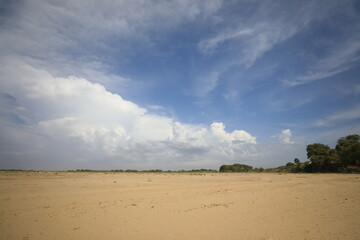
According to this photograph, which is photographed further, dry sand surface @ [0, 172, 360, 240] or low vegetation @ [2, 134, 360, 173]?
low vegetation @ [2, 134, 360, 173]

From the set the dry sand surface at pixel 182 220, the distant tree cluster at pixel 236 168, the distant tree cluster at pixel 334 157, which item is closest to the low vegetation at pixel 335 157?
the distant tree cluster at pixel 334 157

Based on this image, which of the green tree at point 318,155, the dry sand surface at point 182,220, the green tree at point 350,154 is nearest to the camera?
the dry sand surface at point 182,220

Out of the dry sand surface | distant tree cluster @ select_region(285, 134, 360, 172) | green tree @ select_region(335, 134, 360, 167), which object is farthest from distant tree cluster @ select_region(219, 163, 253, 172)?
the dry sand surface

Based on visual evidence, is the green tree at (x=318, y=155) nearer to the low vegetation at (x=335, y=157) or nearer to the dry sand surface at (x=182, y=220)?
the low vegetation at (x=335, y=157)

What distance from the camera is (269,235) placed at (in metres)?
6.36

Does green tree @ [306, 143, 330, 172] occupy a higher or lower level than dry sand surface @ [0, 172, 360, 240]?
higher

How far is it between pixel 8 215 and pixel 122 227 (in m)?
5.88

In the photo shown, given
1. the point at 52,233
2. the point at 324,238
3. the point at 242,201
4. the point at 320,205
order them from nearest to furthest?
the point at 324,238 → the point at 52,233 → the point at 320,205 → the point at 242,201

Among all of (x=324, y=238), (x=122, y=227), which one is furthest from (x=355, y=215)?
(x=122, y=227)

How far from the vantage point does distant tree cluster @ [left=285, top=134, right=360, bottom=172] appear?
1630 inches

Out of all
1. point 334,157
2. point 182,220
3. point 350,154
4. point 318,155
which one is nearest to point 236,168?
point 318,155

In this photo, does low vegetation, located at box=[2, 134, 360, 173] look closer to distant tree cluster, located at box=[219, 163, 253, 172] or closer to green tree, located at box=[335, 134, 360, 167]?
green tree, located at box=[335, 134, 360, 167]

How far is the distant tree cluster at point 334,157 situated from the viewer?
41406 millimetres

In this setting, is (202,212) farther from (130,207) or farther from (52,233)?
(52,233)
